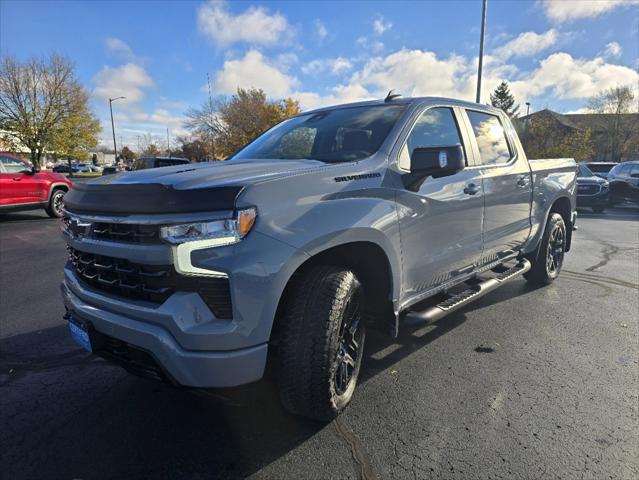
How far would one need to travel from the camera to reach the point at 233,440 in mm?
2416

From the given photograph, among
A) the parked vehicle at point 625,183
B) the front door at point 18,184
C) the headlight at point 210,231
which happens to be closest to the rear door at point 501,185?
the headlight at point 210,231

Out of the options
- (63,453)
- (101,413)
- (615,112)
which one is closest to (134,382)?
(101,413)

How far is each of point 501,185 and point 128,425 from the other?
11.6 ft

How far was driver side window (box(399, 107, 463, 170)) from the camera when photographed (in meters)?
3.01

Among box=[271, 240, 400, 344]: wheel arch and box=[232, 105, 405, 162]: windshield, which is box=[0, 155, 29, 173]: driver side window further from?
box=[271, 240, 400, 344]: wheel arch

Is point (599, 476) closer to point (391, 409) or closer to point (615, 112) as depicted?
point (391, 409)

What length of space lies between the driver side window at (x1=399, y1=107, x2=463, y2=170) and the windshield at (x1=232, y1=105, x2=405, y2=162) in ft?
0.57

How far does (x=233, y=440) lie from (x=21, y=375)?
6.09 feet

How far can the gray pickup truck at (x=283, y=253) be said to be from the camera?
6.47 feet

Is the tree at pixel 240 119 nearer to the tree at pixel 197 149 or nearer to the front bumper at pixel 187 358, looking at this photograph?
the tree at pixel 197 149

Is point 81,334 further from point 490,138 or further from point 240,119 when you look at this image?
point 240,119

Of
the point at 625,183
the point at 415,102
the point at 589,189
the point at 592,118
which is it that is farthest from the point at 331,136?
the point at 592,118

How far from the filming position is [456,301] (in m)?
3.48

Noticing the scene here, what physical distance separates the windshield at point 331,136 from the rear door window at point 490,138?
1.11 meters
